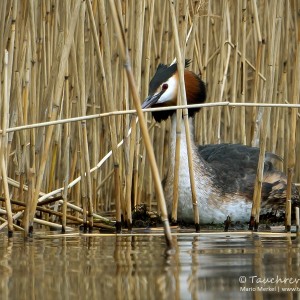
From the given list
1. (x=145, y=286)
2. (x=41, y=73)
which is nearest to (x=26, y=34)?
(x=41, y=73)

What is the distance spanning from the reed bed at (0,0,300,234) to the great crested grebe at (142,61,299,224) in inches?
9.7

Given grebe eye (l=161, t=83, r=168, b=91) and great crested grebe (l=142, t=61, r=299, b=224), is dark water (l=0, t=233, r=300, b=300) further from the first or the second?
grebe eye (l=161, t=83, r=168, b=91)

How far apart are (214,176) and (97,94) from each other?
1.54 m

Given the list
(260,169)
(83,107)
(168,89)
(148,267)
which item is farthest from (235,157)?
(148,267)

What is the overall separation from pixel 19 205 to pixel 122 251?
166cm

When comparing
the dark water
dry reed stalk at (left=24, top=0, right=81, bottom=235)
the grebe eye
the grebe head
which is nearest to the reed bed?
dry reed stalk at (left=24, top=0, right=81, bottom=235)

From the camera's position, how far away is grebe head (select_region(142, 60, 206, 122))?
7004 mm

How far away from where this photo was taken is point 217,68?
7.71 meters

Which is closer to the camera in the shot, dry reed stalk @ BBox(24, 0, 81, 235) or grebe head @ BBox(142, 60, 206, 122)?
dry reed stalk @ BBox(24, 0, 81, 235)

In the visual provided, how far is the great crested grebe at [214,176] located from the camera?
22.3ft

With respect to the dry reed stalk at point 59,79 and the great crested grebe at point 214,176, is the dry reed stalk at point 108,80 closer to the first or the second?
the dry reed stalk at point 59,79

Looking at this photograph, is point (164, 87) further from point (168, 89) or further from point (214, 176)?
point (214, 176)

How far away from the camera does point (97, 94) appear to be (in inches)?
316

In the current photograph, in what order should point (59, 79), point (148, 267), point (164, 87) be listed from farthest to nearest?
point (164, 87) → point (59, 79) → point (148, 267)
